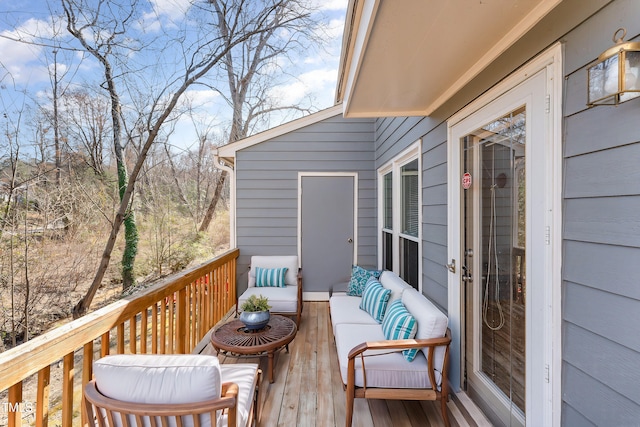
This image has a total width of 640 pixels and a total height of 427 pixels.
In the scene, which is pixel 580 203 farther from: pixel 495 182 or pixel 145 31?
pixel 145 31

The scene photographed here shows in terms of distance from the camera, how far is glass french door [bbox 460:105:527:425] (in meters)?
1.55

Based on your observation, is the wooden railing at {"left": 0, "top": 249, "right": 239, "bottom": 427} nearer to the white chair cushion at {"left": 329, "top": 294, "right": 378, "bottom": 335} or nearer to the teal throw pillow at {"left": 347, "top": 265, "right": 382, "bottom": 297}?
the white chair cushion at {"left": 329, "top": 294, "right": 378, "bottom": 335}

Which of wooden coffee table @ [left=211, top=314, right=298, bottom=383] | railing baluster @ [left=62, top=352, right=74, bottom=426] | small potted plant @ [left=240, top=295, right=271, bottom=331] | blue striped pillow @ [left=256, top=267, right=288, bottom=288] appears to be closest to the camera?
railing baluster @ [left=62, top=352, right=74, bottom=426]

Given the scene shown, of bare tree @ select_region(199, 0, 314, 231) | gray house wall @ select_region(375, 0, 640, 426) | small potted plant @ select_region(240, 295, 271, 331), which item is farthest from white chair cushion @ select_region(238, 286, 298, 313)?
bare tree @ select_region(199, 0, 314, 231)

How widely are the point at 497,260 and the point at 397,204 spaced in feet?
6.24

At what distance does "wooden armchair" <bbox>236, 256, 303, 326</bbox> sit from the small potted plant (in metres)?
0.87

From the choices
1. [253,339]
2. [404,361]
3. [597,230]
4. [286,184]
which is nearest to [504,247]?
[597,230]

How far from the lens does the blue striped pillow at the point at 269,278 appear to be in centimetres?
407

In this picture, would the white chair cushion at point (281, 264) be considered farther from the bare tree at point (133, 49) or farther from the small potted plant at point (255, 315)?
the bare tree at point (133, 49)

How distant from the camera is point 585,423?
1.11 m

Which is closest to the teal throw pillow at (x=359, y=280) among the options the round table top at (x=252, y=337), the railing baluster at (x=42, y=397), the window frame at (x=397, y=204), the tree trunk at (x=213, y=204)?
the window frame at (x=397, y=204)

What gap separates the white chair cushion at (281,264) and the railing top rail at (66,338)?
202 cm

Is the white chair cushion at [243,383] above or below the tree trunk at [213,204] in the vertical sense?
below

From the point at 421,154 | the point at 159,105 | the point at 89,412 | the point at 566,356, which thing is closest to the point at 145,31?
the point at 159,105
